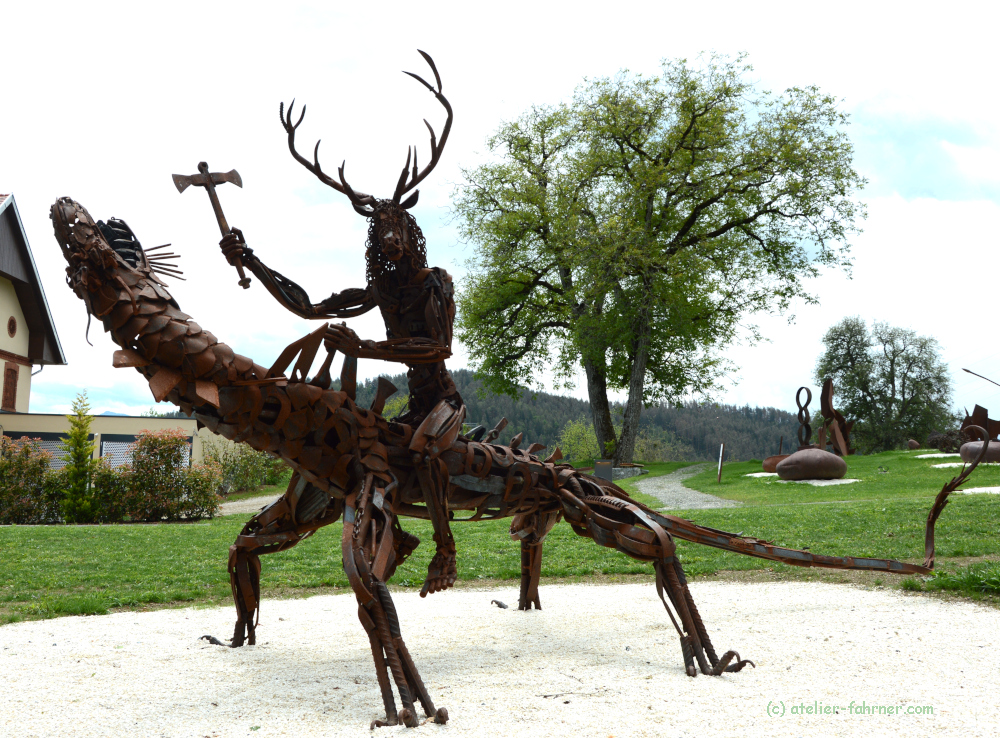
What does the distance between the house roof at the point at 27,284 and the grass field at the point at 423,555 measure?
10.1 meters

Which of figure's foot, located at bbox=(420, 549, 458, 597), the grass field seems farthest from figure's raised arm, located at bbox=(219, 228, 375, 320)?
the grass field

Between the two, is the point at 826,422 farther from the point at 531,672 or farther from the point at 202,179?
the point at 202,179

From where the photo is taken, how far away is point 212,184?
417 centimetres

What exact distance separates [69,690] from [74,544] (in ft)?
26.5

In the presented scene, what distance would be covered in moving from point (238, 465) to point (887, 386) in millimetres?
35700

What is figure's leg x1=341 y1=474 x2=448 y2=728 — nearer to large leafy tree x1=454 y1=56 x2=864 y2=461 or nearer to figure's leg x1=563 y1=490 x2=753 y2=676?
figure's leg x1=563 y1=490 x2=753 y2=676

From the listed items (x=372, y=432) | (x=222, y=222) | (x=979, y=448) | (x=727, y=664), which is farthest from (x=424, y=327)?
(x=979, y=448)

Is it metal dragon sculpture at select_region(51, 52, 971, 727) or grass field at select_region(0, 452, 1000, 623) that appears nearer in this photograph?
metal dragon sculpture at select_region(51, 52, 971, 727)

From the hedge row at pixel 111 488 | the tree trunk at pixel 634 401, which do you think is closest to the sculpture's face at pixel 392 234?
the hedge row at pixel 111 488

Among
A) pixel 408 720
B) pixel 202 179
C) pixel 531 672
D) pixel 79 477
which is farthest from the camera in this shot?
pixel 79 477

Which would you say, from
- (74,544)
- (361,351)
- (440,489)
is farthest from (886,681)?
(74,544)

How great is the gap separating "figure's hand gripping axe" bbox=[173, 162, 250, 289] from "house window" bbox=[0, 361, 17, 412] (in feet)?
68.9

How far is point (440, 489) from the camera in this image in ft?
14.4

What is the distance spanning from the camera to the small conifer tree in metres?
15.2
